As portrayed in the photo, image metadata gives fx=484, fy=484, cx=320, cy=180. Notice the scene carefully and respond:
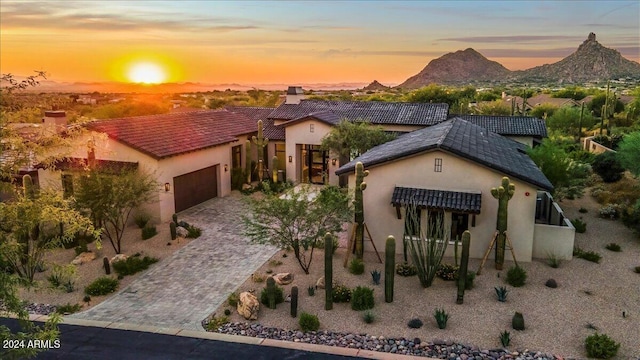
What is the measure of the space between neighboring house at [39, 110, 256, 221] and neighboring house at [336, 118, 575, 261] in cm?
1026

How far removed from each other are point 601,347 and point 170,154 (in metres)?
20.2

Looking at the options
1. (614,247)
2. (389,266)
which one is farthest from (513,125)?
(389,266)

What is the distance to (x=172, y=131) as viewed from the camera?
94.4ft

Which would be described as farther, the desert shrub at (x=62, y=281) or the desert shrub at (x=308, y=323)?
the desert shrub at (x=62, y=281)

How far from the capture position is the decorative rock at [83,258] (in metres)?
19.6

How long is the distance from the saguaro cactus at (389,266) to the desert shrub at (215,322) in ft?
16.9

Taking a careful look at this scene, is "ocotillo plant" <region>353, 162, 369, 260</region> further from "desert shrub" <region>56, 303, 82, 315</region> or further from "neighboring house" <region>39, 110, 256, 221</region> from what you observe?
"neighboring house" <region>39, 110, 256, 221</region>

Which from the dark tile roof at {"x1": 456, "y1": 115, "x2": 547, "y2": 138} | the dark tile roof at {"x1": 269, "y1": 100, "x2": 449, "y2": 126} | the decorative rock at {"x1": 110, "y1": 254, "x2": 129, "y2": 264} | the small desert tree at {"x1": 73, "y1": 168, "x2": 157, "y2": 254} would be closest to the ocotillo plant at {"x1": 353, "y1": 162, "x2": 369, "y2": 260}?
the decorative rock at {"x1": 110, "y1": 254, "x2": 129, "y2": 264}

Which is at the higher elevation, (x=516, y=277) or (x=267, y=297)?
(x=516, y=277)

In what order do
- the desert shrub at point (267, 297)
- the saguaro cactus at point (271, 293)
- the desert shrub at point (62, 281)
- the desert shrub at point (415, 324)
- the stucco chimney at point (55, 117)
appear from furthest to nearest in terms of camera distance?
the stucco chimney at point (55, 117) → the desert shrub at point (62, 281) → the desert shrub at point (267, 297) → the saguaro cactus at point (271, 293) → the desert shrub at point (415, 324)

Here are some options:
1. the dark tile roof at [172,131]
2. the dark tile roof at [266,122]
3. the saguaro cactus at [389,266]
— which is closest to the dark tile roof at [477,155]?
the saguaro cactus at [389,266]

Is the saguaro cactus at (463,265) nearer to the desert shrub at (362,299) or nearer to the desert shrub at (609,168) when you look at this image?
the desert shrub at (362,299)

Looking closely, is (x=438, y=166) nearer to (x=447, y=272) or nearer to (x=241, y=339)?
(x=447, y=272)

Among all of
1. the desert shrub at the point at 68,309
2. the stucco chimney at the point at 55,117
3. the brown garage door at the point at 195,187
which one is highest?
the stucco chimney at the point at 55,117
